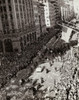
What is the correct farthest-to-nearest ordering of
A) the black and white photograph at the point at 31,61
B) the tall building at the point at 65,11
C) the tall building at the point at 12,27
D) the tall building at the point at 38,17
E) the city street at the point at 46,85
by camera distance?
the tall building at the point at 65,11
the tall building at the point at 38,17
the tall building at the point at 12,27
the black and white photograph at the point at 31,61
the city street at the point at 46,85

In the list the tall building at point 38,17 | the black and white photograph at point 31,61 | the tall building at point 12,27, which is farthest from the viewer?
the tall building at point 38,17

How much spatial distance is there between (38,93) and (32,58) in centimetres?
1758

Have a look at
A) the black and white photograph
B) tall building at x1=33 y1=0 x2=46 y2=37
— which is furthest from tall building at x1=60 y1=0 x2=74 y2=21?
the black and white photograph

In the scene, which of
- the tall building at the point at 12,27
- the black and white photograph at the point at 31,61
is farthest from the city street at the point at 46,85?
the tall building at the point at 12,27

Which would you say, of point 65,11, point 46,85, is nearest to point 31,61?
point 46,85

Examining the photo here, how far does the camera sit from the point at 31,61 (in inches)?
1490

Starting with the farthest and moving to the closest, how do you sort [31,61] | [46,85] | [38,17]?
[38,17] → [31,61] → [46,85]

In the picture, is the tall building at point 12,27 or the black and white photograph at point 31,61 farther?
the tall building at point 12,27

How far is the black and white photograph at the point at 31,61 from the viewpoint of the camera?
23.0 metres

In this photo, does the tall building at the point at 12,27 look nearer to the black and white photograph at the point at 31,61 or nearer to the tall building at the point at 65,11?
the black and white photograph at the point at 31,61

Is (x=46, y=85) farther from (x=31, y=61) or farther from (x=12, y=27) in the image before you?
(x=12, y=27)

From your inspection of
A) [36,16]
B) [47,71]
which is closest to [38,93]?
[47,71]

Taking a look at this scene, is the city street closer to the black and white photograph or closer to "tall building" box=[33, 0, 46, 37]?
the black and white photograph

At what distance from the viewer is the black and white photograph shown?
906 inches
